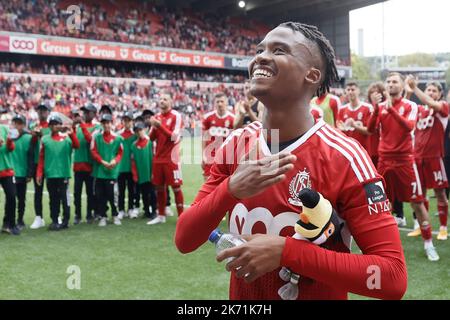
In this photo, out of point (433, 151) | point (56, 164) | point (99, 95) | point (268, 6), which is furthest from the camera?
point (268, 6)

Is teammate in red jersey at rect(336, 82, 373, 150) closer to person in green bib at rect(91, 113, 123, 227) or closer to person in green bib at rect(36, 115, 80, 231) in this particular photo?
person in green bib at rect(91, 113, 123, 227)

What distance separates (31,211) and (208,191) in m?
8.07

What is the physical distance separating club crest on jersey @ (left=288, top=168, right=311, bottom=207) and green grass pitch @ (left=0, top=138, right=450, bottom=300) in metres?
2.99

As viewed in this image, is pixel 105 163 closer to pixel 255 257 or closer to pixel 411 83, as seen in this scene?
pixel 411 83

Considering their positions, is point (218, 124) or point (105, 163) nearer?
point (105, 163)

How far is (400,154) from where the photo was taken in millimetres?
5977

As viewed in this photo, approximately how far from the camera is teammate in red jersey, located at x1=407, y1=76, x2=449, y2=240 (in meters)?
6.63

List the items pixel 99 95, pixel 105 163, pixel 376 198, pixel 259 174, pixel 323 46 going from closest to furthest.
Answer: pixel 259 174 → pixel 376 198 → pixel 323 46 → pixel 105 163 → pixel 99 95

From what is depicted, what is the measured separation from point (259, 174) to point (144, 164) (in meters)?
7.20

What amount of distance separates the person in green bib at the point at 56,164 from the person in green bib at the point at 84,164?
1.11ft

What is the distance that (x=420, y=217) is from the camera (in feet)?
18.9

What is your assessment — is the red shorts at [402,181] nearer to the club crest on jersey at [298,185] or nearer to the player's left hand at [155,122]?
the player's left hand at [155,122]

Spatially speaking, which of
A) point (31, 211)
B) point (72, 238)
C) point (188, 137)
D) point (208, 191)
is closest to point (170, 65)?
point (188, 137)

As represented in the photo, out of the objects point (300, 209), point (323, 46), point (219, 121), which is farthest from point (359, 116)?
point (300, 209)
